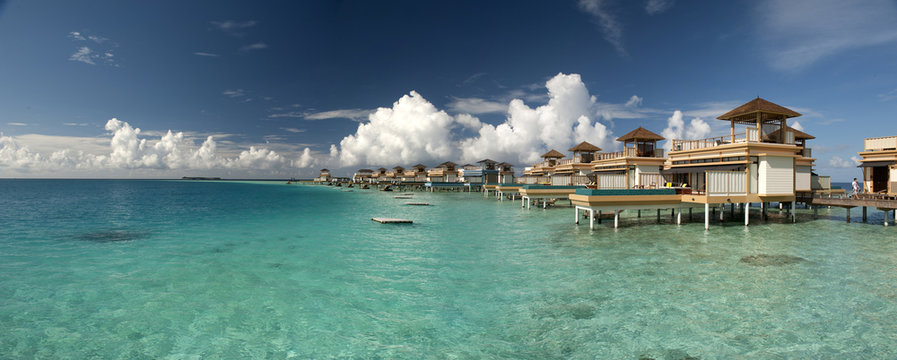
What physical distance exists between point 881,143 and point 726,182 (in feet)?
50.5

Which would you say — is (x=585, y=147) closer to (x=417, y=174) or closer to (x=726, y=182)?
(x=726, y=182)

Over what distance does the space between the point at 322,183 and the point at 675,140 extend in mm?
158332

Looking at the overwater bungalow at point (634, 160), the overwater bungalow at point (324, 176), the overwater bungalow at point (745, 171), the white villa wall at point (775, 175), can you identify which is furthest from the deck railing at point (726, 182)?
the overwater bungalow at point (324, 176)

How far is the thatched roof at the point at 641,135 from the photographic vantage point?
31.5 m

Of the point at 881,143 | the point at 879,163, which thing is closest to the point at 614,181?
the point at 879,163

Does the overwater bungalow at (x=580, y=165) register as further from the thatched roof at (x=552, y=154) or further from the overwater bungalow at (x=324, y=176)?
the overwater bungalow at (x=324, y=176)

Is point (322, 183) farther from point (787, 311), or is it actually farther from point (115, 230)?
point (787, 311)

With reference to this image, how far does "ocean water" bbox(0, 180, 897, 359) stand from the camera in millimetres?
7812

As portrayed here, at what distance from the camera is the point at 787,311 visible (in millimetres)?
9211

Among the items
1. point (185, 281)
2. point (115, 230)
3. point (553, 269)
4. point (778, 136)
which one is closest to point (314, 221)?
point (115, 230)

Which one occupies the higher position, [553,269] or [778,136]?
[778,136]

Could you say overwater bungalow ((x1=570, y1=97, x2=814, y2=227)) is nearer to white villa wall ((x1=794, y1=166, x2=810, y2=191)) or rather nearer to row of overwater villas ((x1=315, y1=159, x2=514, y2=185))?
white villa wall ((x1=794, y1=166, x2=810, y2=191))

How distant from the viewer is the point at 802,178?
24781mm

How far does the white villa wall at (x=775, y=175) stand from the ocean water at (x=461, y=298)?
11.3 ft
